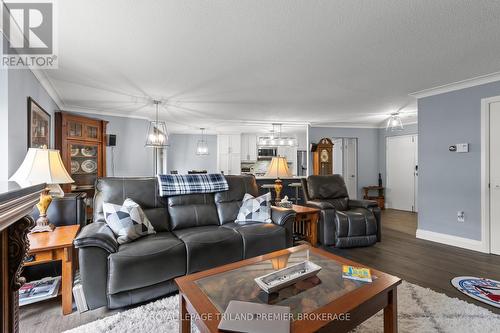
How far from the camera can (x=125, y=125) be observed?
16.8ft

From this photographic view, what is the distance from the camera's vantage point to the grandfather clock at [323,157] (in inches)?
239

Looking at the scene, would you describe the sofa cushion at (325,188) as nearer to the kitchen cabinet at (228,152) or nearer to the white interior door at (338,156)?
the white interior door at (338,156)

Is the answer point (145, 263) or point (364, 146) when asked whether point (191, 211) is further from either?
point (364, 146)

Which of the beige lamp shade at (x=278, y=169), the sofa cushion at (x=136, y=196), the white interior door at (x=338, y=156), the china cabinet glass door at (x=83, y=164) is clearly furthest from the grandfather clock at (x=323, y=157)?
the china cabinet glass door at (x=83, y=164)

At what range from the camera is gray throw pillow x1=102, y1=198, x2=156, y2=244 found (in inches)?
82.0

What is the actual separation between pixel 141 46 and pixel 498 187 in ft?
14.6

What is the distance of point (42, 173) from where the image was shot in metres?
1.96

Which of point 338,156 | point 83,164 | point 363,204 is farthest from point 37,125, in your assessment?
point 338,156

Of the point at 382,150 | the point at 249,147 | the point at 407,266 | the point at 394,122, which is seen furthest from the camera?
the point at 249,147

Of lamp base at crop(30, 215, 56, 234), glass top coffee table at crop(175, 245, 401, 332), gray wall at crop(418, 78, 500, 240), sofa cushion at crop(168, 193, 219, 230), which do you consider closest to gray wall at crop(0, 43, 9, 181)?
lamp base at crop(30, 215, 56, 234)

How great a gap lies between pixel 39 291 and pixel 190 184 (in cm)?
156

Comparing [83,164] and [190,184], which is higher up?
[83,164]

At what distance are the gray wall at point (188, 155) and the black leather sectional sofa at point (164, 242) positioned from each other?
4.89 metres

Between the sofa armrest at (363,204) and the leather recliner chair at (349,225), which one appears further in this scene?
the sofa armrest at (363,204)
